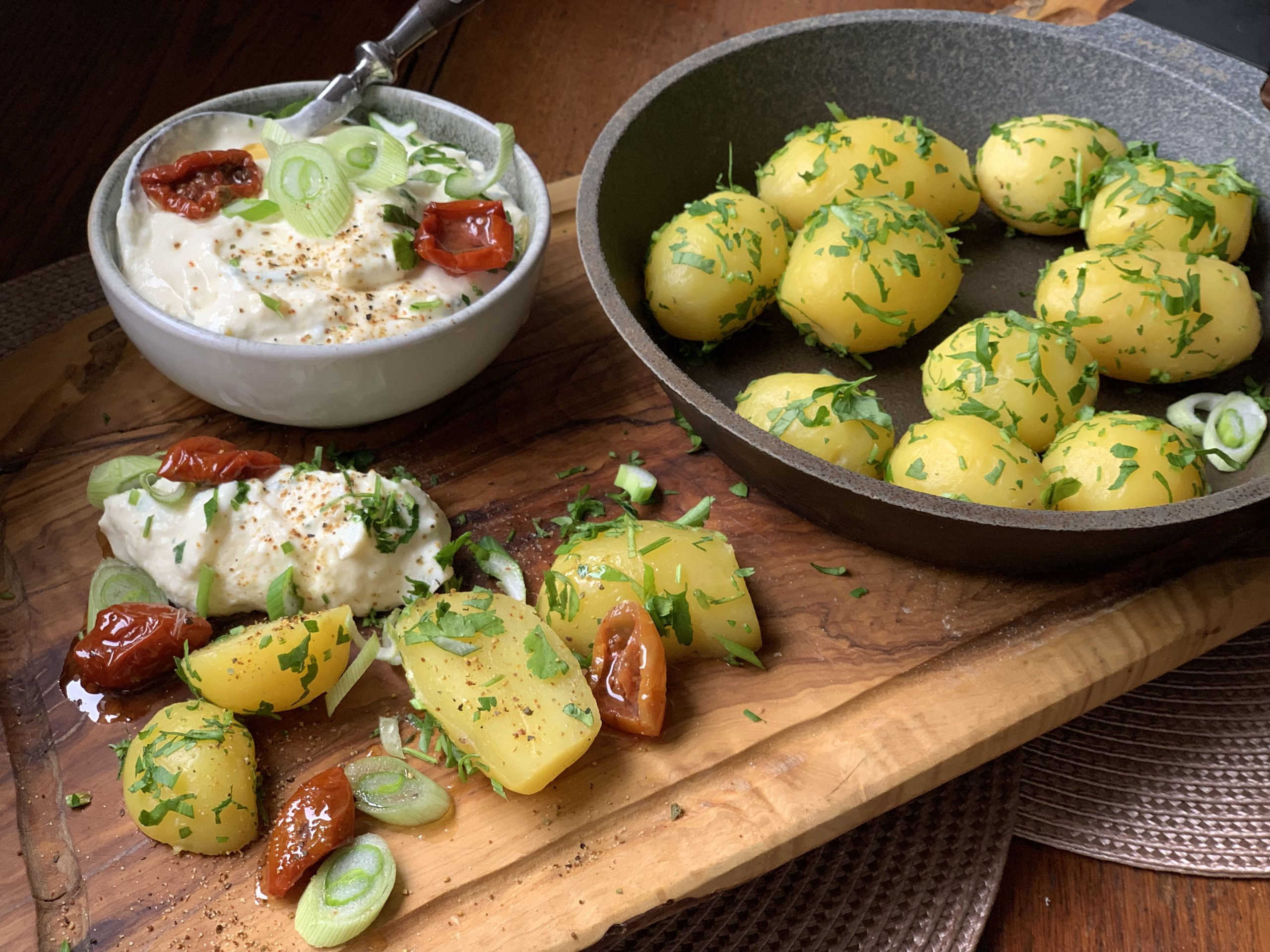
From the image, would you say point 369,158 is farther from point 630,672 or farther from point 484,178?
point 630,672

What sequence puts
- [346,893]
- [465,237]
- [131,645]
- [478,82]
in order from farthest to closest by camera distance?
[478,82] < [465,237] < [131,645] < [346,893]

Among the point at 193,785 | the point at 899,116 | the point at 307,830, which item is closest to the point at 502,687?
the point at 307,830

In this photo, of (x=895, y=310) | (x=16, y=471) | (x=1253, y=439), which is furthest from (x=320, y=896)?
(x=1253, y=439)

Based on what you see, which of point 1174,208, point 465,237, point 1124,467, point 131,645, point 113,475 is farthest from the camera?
point 1174,208

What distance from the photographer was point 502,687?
1.39 metres

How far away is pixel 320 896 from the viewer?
1304 mm

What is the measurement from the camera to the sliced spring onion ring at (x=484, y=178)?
6.03 feet

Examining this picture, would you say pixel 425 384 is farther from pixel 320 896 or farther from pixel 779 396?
pixel 320 896

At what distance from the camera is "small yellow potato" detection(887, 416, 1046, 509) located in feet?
5.04

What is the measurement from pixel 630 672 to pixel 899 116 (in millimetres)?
1463

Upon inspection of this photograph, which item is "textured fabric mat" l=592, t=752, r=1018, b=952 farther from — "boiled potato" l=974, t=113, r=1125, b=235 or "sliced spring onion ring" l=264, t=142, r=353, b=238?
"sliced spring onion ring" l=264, t=142, r=353, b=238

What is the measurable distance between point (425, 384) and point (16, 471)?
2.30 ft

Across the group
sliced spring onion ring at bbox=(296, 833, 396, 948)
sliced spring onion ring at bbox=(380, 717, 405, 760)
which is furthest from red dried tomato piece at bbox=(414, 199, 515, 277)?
sliced spring onion ring at bbox=(296, 833, 396, 948)

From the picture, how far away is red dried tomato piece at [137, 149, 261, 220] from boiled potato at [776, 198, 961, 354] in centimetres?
93
